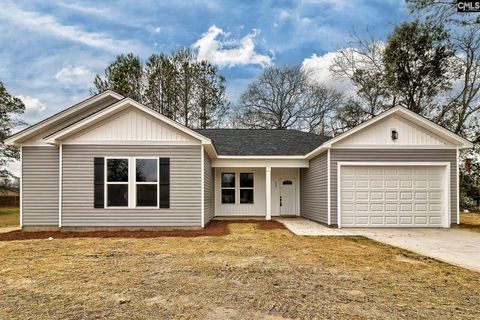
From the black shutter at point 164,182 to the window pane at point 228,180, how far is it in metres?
5.22

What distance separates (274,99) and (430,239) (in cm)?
2131

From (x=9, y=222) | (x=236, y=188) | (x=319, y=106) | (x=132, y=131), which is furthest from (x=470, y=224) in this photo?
(x=9, y=222)

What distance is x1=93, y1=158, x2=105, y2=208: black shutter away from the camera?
10.9 meters

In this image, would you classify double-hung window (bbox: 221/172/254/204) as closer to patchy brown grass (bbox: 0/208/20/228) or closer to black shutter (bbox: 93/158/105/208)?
black shutter (bbox: 93/158/105/208)

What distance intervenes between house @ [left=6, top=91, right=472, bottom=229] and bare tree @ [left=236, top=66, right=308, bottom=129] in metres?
15.7

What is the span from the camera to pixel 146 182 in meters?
11.0

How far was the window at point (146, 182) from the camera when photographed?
1096 centimetres

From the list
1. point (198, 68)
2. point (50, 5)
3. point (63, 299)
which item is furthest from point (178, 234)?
point (198, 68)

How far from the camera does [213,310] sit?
4051mm

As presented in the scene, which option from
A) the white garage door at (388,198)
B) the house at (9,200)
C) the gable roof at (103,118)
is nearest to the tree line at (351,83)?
the house at (9,200)

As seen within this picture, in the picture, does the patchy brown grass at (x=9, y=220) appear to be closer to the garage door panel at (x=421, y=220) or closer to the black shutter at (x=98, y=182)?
the black shutter at (x=98, y=182)

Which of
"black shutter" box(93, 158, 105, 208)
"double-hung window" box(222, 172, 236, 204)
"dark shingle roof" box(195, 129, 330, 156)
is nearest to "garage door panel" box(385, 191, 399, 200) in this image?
"dark shingle roof" box(195, 129, 330, 156)

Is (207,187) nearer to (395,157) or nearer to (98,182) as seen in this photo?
(98,182)

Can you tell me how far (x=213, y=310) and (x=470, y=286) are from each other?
388 centimetres
